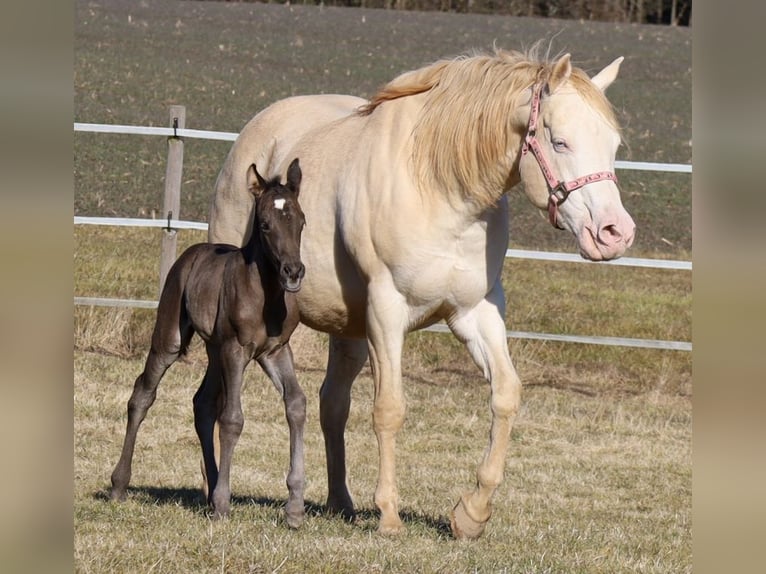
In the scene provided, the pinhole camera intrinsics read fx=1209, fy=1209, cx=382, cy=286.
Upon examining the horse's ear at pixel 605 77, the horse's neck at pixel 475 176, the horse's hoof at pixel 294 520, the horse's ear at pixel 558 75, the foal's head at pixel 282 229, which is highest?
the horse's ear at pixel 605 77

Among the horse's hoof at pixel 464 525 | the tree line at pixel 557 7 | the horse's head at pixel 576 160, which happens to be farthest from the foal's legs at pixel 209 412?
the tree line at pixel 557 7

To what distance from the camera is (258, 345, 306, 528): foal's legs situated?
523 centimetres

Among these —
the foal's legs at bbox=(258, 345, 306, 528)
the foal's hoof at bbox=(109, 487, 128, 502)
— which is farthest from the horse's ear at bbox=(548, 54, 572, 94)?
the foal's hoof at bbox=(109, 487, 128, 502)

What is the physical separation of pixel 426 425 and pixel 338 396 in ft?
8.72

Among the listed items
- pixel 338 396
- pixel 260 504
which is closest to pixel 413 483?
pixel 338 396

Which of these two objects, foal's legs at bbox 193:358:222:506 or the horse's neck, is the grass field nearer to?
foal's legs at bbox 193:358:222:506

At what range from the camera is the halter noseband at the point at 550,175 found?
4645mm

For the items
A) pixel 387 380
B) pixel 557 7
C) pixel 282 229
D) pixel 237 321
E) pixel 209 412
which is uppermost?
pixel 557 7

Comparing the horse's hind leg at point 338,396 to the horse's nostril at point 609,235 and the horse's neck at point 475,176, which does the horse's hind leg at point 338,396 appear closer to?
the horse's neck at point 475,176

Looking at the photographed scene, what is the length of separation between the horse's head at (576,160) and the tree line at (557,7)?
134ft

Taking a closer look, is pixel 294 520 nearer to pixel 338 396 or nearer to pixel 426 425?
pixel 338 396

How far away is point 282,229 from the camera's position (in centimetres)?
498

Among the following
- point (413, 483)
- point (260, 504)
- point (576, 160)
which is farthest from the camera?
point (413, 483)
